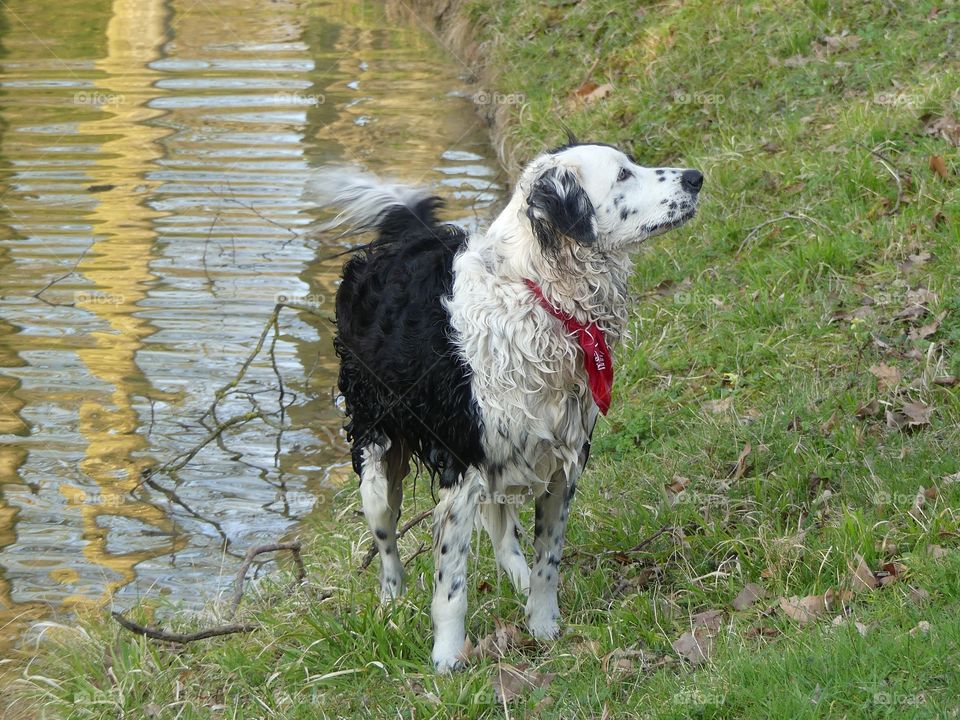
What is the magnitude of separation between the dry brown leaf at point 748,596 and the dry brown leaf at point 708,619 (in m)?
0.07

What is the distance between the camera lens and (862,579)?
4.50m

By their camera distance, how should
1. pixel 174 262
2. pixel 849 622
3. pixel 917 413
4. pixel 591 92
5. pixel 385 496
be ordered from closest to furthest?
pixel 849 622, pixel 385 496, pixel 917 413, pixel 174 262, pixel 591 92

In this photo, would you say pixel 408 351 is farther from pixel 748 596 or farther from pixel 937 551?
pixel 937 551

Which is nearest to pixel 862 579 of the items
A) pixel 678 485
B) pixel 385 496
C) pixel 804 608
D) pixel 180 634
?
pixel 804 608

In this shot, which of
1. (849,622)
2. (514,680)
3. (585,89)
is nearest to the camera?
(849,622)

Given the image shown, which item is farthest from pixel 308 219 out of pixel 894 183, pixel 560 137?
pixel 894 183

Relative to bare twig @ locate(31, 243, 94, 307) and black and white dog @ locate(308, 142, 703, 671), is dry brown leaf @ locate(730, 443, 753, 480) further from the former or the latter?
bare twig @ locate(31, 243, 94, 307)

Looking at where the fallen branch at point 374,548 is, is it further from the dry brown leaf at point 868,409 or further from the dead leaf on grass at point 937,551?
Result: the dead leaf on grass at point 937,551

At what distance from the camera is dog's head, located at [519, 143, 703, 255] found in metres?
4.57

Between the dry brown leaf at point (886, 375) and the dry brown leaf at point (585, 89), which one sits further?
the dry brown leaf at point (585, 89)

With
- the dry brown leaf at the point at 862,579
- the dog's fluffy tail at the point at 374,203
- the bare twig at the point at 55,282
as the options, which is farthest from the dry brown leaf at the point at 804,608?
the bare twig at the point at 55,282

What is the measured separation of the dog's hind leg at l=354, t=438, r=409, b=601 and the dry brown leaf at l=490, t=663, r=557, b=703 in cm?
81

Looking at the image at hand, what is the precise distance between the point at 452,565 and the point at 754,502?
1.43 metres

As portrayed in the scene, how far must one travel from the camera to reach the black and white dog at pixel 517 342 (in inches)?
182
